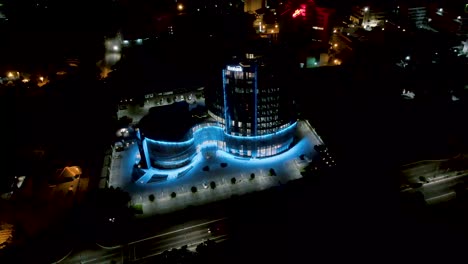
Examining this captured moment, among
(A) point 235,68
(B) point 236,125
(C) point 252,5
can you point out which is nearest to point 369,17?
(C) point 252,5

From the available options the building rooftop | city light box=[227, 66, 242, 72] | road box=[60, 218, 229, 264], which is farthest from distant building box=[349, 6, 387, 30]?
road box=[60, 218, 229, 264]

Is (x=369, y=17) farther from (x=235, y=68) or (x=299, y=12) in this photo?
(x=235, y=68)

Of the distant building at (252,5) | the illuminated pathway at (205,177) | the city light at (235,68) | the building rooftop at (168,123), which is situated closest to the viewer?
the illuminated pathway at (205,177)

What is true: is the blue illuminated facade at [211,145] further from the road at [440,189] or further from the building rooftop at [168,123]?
the road at [440,189]

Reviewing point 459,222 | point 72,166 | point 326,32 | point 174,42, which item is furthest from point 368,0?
point 72,166

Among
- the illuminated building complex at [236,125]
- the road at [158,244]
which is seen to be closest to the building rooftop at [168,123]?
the illuminated building complex at [236,125]

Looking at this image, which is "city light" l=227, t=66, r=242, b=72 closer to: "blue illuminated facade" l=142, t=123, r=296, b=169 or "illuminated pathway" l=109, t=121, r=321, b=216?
"blue illuminated facade" l=142, t=123, r=296, b=169
